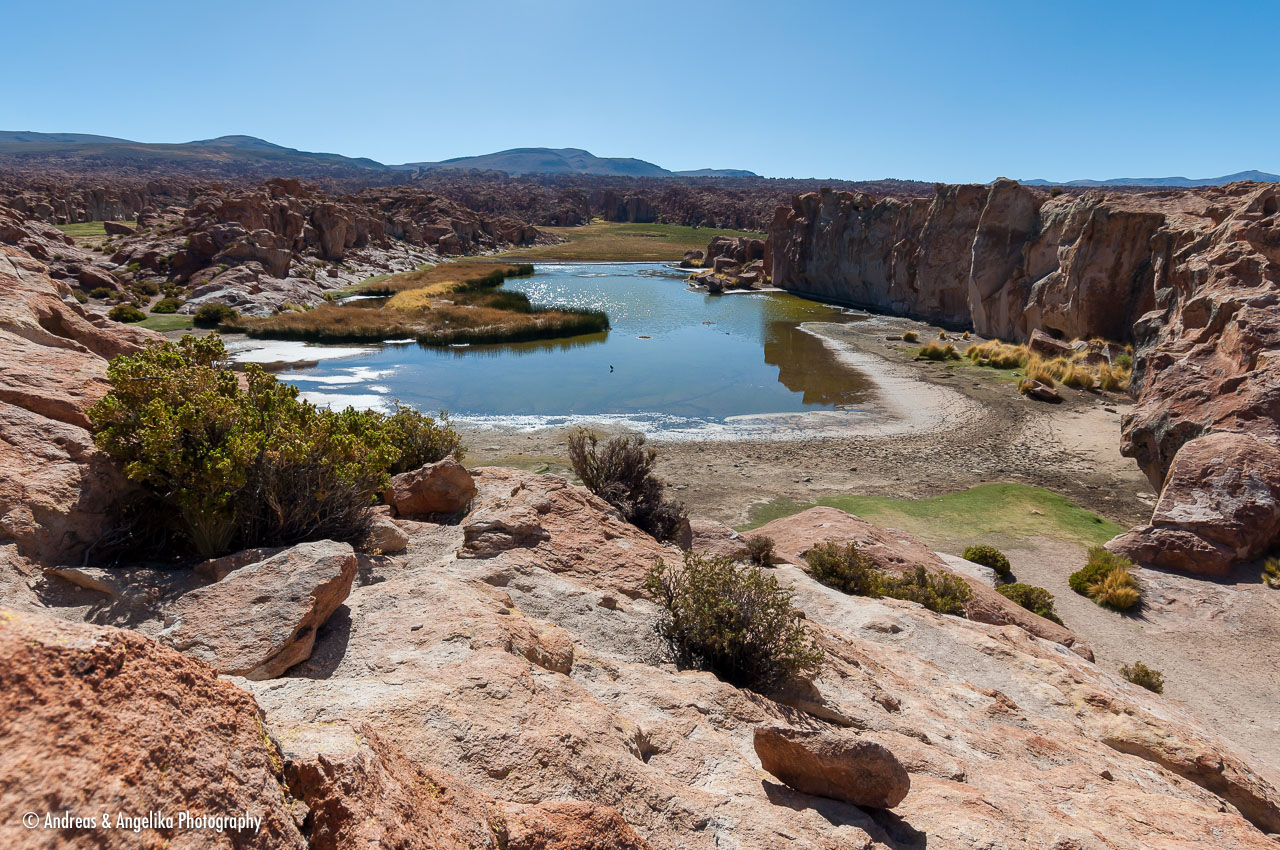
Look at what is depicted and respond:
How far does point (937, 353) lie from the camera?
35969 millimetres

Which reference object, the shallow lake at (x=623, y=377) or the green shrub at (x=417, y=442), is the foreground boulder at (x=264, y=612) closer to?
the green shrub at (x=417, y=442)

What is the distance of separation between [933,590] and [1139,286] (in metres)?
28.5

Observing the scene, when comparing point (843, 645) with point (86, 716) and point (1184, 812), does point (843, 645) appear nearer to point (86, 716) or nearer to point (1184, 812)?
point (1184, 812)

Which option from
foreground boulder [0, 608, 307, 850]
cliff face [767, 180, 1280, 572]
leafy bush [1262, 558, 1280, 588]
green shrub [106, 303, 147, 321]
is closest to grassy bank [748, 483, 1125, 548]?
cliff face [767, 180, 1280, 572]

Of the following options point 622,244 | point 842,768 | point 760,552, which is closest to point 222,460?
point 842,768

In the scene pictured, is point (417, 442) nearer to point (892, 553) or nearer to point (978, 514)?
point (892, 553)

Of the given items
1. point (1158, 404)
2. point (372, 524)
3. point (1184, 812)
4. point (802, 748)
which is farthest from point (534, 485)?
point (1158, 404)

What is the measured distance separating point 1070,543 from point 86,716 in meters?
17.2

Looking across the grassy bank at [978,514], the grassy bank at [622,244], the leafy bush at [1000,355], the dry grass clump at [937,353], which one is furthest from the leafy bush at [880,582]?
the grassy bank at [622,244]

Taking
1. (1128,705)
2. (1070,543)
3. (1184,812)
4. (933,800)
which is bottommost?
(1070,543)

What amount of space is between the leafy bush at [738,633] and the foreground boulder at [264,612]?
2896 millimetres

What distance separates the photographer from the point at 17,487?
5348 millimetres

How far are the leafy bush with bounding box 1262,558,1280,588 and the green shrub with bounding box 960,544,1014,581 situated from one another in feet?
14.3

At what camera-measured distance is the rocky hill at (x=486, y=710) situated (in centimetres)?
213
